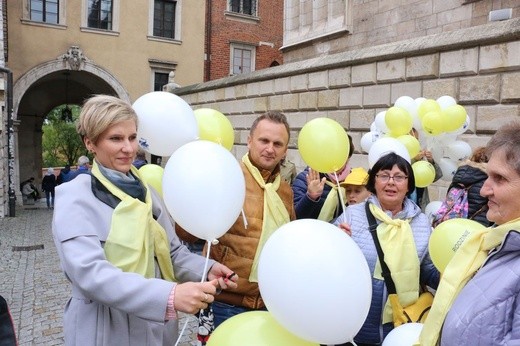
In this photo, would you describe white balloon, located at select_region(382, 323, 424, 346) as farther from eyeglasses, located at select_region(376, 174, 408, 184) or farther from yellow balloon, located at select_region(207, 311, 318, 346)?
eyeglasses, located at select_region(376, 174, 408, 184)

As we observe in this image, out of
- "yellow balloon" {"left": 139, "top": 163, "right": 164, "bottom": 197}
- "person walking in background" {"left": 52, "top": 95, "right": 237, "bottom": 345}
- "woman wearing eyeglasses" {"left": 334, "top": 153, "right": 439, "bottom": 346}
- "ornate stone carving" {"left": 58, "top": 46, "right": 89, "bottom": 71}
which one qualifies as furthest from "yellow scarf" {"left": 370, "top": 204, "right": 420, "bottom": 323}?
"ornate stone carving" {"left": 58, "top": 46, "right": 89, "bottom": 71}

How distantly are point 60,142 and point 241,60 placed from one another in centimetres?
2331

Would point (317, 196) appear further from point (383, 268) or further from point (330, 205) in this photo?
point (383, 268)

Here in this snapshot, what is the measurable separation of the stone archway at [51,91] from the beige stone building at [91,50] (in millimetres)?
37

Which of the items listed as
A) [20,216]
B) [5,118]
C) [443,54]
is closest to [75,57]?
[5,118]

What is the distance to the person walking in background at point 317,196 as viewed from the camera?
2.96 m

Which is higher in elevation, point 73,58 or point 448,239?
point 73,58

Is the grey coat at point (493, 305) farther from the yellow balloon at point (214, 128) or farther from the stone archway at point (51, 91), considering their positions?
the stone archway at point (51, 91)

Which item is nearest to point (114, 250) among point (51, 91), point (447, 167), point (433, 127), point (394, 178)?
point (394, 178)

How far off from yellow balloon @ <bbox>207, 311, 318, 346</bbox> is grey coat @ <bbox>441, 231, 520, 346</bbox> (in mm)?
613

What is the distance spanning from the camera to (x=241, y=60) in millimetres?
21562

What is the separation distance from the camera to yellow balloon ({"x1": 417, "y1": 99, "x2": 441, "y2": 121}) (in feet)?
13.1

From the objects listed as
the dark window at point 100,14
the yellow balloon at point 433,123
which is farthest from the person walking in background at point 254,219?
the dark window at point 100,14

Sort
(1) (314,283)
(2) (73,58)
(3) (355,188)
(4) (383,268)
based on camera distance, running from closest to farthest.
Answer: (1) (314,283) < (4) (383,268) < (3) (355,188) < (2) (73,58)
